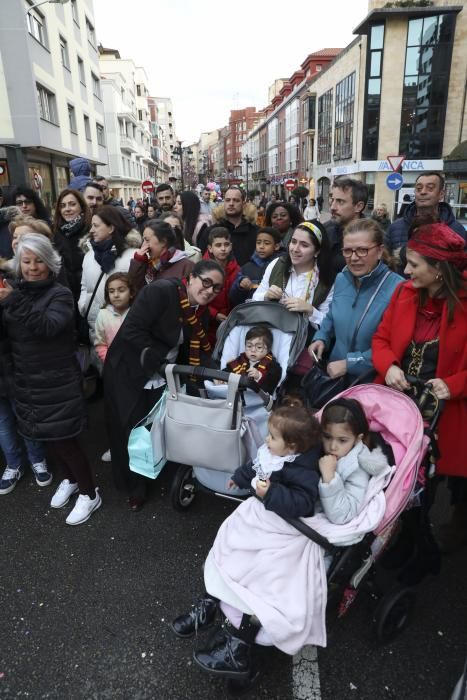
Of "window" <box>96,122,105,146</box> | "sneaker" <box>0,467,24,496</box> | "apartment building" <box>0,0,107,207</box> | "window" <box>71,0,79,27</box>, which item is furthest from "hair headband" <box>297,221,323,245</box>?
"window" <box>96,122,105,146</box>

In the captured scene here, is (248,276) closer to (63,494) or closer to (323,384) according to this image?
(323,384)

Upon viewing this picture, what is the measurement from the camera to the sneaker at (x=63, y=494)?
350 centimetres

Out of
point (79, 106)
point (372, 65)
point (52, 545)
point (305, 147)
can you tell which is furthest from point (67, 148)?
point (305, 147)

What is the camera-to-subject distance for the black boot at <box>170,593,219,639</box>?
2.33 m

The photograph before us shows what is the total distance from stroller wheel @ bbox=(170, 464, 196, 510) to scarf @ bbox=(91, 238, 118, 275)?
203 centimetres

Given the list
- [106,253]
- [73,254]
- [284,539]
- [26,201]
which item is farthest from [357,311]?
[26,201]

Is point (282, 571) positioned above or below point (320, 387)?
below

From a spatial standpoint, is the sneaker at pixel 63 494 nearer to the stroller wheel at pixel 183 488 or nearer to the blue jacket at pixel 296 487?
the stroller wheel at pixel 183 488

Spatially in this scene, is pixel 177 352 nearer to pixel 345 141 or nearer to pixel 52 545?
pixel 52 545

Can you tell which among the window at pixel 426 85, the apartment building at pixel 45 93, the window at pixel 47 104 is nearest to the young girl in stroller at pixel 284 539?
the apartment building at pixel 45 93

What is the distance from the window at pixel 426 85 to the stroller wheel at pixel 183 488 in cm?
3473

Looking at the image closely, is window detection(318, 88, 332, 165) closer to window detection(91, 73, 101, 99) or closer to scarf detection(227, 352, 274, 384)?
window detection(91, 73, 101, 99)

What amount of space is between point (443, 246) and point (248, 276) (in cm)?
243

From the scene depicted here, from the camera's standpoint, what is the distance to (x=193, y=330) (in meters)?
3.31
